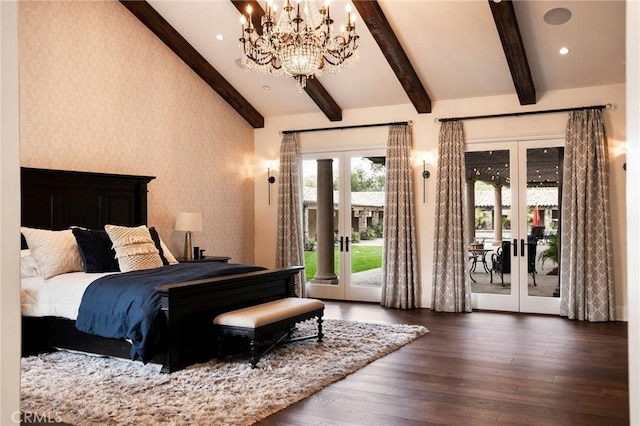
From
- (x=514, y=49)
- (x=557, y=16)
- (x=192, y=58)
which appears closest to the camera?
(x=557, y=16)

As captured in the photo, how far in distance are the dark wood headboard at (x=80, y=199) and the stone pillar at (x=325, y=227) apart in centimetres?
276

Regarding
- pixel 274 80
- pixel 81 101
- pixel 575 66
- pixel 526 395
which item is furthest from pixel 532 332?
pixel 81 101

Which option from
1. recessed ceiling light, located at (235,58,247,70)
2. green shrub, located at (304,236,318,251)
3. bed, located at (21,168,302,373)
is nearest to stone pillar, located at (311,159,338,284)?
green shrub, located at (304,236,318,251)

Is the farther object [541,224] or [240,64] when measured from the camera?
[240,64]

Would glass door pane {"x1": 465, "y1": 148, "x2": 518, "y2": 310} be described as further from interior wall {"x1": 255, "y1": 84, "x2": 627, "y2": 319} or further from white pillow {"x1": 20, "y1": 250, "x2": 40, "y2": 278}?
white pillow {"x1": 20, "y1": 250, "x2": 40, "y2": 278}

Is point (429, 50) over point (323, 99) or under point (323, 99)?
over

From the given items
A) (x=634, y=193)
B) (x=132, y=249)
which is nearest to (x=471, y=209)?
(x=132, y=249)

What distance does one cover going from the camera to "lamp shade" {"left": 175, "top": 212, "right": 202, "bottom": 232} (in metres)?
6.72

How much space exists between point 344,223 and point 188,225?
7.89ft

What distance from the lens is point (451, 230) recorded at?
23.0 ft

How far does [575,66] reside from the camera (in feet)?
20.2

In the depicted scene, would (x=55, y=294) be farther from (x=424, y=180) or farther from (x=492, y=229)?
(x=492, y=229)

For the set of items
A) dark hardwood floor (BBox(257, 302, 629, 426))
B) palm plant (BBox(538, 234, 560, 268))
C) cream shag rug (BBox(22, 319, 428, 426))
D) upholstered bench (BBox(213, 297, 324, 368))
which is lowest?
dark hardwood floor (BBox(257, 302, 629, 426))

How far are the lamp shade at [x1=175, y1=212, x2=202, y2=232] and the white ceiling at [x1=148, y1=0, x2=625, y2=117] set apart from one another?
214 cm
